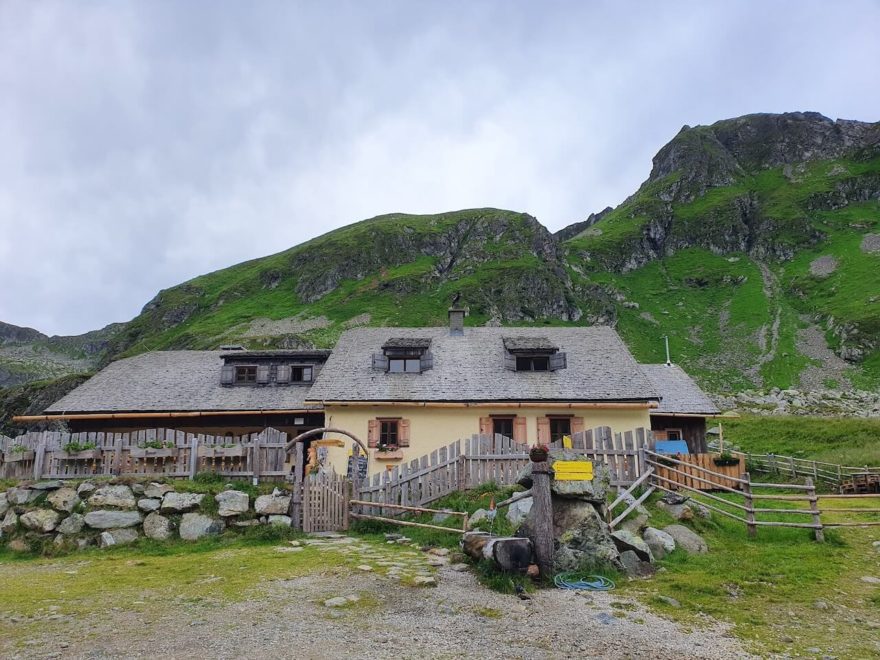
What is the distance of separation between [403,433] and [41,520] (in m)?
12.1

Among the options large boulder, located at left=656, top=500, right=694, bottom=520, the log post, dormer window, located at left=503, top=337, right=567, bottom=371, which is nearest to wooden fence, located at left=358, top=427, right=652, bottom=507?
large boulder, located at left=656, top=500, right=694, bottom=520

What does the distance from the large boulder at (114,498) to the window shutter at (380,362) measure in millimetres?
12403

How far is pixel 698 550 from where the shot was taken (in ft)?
36.3

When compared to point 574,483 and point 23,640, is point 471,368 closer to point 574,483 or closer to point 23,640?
point 574,483

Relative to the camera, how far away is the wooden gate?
14070 millimetres

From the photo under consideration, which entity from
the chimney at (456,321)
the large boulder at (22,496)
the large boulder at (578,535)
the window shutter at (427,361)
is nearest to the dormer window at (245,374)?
the window shutter at (427,361)

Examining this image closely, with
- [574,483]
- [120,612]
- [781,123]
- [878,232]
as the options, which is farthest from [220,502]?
[781,123]

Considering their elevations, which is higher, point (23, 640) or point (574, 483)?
point (574, 483)

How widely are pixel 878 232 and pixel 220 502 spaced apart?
421ft

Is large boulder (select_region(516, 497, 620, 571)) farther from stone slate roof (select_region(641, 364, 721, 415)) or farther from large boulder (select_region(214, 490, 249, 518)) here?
stone slate roof (select_region(641, 364, 721, 415))

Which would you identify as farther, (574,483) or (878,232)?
(878,232)

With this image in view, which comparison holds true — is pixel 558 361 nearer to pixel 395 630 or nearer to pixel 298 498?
pixel 298 498

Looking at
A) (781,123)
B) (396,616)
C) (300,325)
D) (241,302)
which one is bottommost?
(396,616)

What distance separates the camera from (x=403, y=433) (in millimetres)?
22109
